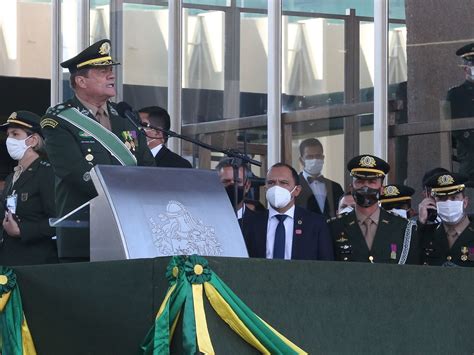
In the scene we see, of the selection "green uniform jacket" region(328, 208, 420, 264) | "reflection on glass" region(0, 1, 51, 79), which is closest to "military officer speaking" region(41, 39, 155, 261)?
"green uniform jacket" region(328, 208, 420, 264)

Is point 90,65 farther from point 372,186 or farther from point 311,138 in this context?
point 311,138

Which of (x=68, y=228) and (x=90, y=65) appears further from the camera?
(x=90, y=65)

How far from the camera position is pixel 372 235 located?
24.2 ft

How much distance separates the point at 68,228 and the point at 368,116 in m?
5.46

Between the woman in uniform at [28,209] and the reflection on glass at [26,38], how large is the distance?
7001mm

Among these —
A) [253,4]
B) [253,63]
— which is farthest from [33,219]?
[253,4]

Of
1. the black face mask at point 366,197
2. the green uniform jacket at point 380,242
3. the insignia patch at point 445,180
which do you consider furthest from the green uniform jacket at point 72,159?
the insignia patch at point 445,180

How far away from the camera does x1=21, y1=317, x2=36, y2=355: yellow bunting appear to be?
4.64 m

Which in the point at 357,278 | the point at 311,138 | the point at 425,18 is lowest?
the point at 357,278

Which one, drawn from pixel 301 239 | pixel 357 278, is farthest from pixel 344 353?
pixel 301 239

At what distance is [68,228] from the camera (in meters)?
5.44

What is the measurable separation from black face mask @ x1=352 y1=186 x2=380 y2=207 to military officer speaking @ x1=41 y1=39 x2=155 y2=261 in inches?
69.4

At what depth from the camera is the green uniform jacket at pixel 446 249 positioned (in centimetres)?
760

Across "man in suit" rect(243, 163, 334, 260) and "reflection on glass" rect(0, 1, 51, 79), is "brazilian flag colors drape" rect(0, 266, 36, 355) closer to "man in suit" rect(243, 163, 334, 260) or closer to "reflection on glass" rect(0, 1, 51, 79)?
"man in suit" rect(243, 163, 334, 260)
